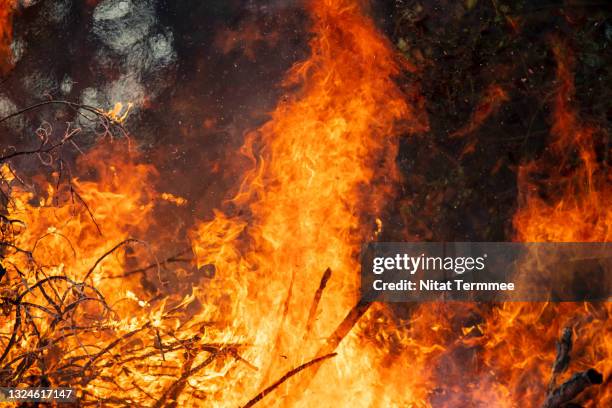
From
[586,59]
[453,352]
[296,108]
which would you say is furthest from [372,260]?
[586,59]

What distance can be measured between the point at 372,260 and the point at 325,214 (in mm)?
551

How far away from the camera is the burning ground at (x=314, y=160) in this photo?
18.4ft

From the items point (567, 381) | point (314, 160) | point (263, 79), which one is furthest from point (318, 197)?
point (567, 381)

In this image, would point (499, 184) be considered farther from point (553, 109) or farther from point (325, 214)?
point (325, 214)

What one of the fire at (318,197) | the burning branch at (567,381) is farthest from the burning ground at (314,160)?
the burning branch at (567,381)

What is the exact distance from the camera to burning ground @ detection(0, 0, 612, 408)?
5598mm

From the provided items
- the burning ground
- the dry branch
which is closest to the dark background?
the burning ground

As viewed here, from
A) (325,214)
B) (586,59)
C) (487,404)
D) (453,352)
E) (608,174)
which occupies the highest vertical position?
(586,59)

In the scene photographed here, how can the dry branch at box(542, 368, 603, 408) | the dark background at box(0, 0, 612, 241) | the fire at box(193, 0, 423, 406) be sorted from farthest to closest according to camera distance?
the dark background at box(0, 0, 612, 241) < the fire at box(193, 0, 423, 406) < the dry branch at box(542, 368, 603, 408)

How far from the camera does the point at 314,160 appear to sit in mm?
5617

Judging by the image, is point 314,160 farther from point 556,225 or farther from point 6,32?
point 6,32

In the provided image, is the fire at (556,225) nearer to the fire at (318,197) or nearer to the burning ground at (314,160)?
the burning ground at (314,160)

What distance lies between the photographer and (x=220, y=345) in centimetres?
538

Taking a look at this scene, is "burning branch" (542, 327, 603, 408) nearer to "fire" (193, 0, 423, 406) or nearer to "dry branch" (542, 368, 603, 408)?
"dry branch" (542, 368, 603, 408)
